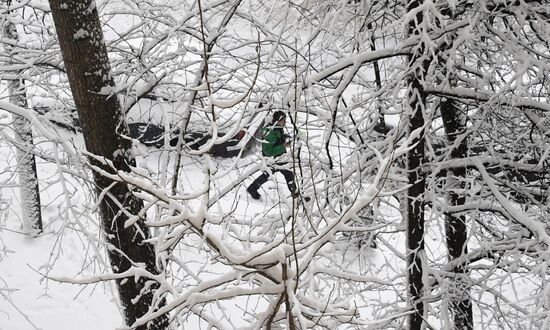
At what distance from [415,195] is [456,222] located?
115 cm

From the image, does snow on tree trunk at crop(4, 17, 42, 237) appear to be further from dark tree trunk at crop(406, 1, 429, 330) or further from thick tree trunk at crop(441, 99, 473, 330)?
thick tree trunk at crop(441, 99, 473, 330)

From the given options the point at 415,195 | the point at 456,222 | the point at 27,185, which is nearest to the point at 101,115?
the point at 415,195

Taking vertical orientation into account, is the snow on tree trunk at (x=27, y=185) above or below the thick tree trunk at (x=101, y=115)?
above

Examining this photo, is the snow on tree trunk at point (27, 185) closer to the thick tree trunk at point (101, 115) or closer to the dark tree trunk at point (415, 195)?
the thick tree trunk at point (101, 115)

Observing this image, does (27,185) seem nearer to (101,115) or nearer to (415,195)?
(101,115)

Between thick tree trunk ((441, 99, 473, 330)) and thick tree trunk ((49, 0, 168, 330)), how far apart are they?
309cm

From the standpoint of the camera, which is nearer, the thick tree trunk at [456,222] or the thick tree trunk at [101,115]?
the thick tree trunk at [101,115]

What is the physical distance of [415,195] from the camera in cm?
568

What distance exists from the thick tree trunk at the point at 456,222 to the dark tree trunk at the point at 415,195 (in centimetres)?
42

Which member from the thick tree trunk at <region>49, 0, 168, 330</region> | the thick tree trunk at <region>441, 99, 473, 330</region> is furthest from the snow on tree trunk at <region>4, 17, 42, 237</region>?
the thick tree trunk at <region>441, 99, 473, 330</region>

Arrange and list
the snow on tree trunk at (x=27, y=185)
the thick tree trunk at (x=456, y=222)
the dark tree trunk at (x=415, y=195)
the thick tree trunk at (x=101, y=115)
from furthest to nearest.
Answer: the snow on tree trunk at (x=27, y=185)
the thick tree trunk at (x=456, y=222)
the dark tree trunk at (x=415, y=195)
the thick tree trunk at (x=101, y=115)

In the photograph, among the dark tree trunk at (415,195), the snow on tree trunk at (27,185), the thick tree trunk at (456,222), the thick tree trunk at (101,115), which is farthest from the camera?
the snow on tree trunk at (27,185)

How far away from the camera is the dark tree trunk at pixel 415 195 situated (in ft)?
16.8

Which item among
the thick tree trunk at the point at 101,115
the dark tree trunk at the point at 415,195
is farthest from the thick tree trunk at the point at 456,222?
the thick tree trunk at the point at 101,115
